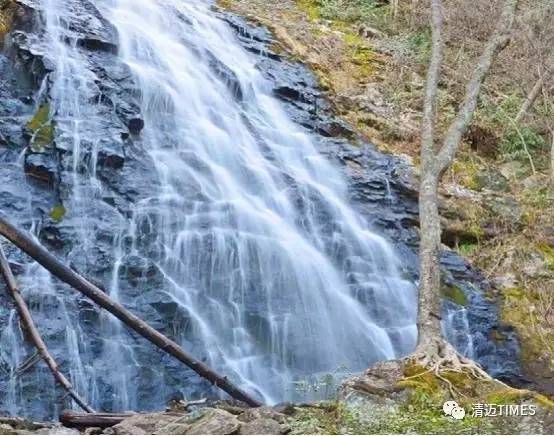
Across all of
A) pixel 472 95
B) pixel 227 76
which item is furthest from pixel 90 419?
pixel 227 76

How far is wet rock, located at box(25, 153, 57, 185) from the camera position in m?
8.77

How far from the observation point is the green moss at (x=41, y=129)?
9.12 metres

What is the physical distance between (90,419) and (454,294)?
6157mm

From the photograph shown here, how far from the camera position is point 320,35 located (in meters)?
15.7

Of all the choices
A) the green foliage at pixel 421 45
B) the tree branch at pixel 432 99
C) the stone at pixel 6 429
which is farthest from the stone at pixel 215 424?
the green foliage at pixel 421 45

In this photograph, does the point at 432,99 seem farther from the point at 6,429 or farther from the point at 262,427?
the point at 6,429

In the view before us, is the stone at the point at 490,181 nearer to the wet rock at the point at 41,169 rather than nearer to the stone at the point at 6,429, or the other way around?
the wet rock at the point at 41,169

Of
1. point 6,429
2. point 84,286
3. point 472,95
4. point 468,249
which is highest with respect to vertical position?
point 472,95

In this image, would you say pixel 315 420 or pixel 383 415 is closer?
pixel 315 420

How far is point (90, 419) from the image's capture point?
4.69 metres

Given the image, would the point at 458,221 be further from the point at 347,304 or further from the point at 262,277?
the point at 262,277

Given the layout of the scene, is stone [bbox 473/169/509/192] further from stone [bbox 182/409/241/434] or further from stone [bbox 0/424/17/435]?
stone [bbox 0/424/17/435]

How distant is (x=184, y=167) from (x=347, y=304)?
296 centimetres

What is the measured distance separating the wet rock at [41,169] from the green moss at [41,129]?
21 cm
